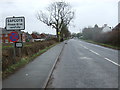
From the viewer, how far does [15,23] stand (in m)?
8.98

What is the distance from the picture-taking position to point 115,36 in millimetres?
27812

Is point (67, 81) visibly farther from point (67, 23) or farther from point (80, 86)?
point (67, 23)

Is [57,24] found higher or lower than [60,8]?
lower

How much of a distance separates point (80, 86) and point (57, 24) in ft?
152

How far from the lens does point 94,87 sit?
535 cm

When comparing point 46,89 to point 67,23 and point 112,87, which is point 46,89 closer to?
point 112,87

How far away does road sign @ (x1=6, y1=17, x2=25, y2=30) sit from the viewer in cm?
895

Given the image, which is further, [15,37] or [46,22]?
[46,22]

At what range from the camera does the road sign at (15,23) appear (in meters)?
8.95

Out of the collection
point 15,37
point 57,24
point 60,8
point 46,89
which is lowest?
point 46,89

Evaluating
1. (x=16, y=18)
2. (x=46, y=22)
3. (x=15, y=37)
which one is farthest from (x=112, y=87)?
(x=46, y=22)

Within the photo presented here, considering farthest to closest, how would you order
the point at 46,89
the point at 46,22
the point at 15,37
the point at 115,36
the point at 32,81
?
the point at 46,22 → the point at 115,36 → the point at 15,37 → the point at 32,81 → the point at 46,89

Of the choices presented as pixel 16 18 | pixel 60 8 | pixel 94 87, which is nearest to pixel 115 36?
pixel 16 18

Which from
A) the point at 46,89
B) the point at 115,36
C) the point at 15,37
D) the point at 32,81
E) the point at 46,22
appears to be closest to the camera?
the point at 46,89
